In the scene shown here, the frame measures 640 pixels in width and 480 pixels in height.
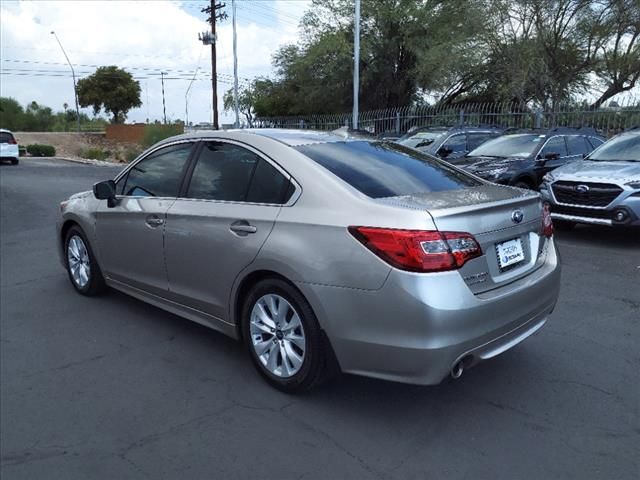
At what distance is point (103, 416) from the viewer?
10.4ft

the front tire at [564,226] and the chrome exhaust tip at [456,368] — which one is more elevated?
the chrome exhaust tip at [456,368]

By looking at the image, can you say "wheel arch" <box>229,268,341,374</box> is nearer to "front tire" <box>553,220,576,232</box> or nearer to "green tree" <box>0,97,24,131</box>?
"front tire" <box>553,220,576,232</box>

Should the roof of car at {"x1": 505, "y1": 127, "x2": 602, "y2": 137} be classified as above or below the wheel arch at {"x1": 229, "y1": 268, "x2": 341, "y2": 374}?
above

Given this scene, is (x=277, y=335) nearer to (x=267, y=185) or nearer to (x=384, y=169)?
(x=267, y=185)

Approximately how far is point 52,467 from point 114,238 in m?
2.27

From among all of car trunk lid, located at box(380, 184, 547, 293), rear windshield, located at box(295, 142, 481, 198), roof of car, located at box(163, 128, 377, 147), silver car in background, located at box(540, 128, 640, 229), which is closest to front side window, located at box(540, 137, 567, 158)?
silver car in background, located at box(540, 128, 640, 229)

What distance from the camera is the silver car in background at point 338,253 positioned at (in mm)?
2783

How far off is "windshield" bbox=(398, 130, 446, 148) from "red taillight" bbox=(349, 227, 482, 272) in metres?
9.88

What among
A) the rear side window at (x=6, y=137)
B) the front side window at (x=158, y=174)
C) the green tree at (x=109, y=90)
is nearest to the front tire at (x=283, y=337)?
the front side window at (x=158, y=174)

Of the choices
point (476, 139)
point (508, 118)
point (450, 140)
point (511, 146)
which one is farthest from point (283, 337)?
point (508, 118)

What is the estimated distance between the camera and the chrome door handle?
411 centimetres

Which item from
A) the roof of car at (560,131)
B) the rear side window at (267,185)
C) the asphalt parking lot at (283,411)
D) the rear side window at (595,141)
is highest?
the roof of car at (560,131)

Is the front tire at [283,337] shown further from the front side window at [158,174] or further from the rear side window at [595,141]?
the rear side window at [595,141]

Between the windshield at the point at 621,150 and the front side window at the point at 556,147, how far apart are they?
4.30 feet
